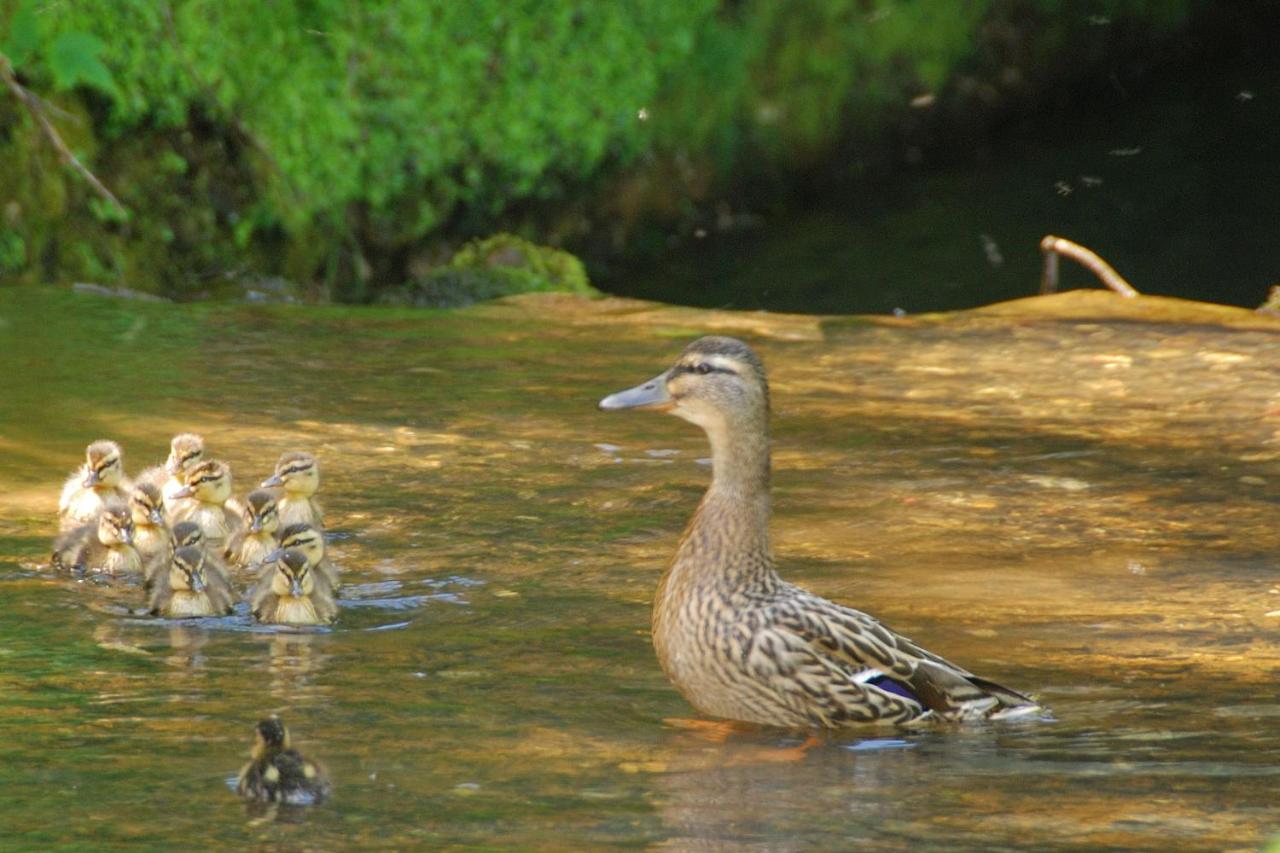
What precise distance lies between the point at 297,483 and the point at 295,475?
30 mm

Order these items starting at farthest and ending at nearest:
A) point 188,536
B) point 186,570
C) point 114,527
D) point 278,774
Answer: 1. point 114,527
2. point 188,536
3. point 186,570
4. point 278,774

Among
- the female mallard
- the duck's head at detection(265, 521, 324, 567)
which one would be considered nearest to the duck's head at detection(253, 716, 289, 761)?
the female mallard

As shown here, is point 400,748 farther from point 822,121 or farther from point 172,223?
point 822,121

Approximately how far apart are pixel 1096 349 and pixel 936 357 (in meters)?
0.89

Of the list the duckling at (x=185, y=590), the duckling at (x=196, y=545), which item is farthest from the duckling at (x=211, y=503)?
the duckling at (x=185, y=590)

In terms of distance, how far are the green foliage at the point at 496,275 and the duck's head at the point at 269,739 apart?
979 cm

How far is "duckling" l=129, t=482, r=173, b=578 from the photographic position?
25.3 ft

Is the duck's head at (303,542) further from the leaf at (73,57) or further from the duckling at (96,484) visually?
the leaf at (73,57)

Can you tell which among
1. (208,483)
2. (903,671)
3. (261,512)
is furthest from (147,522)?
(903,671)

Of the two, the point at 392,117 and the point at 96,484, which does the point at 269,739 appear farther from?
the point at 392,117

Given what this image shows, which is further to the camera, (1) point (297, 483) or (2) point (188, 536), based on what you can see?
(1) point (297, 483)

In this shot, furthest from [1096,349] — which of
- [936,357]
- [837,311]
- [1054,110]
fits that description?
[1054,110]

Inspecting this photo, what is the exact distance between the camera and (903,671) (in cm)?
587

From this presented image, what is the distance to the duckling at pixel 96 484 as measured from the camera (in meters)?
7.86
